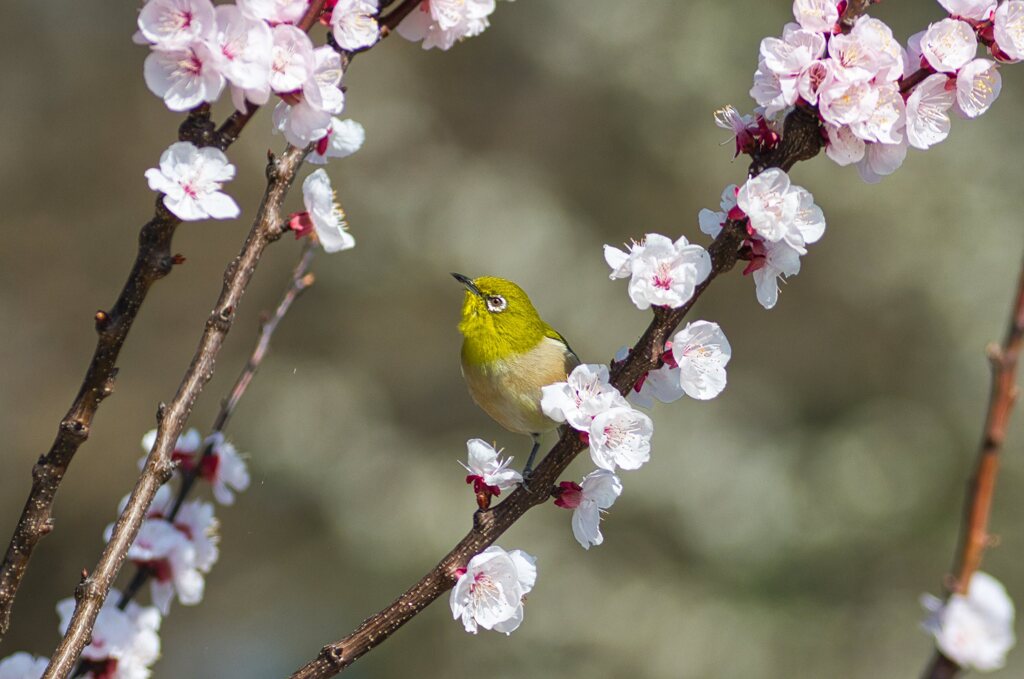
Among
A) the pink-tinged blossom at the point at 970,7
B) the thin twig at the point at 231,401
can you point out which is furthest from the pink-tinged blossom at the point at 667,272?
→ the thin twig at the point at 231,401

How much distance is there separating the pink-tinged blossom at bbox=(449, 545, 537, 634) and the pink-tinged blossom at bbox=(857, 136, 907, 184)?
0.72 m

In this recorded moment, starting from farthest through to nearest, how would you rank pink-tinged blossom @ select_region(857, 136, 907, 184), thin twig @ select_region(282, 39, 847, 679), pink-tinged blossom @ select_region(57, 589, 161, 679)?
pink-tinged blossom @ select_region(57, 589, 161, 679) → pink-tinged blossom @ select_region(857, 136, 907, 184) → thin twig @ select_region(282, 39, 847, 679)

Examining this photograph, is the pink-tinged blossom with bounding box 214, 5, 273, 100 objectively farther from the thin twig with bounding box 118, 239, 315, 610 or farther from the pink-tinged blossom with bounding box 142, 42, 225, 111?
the thin twig with bounding box 118, 239, 315, 610

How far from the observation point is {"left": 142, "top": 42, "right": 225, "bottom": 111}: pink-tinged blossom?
120 cm

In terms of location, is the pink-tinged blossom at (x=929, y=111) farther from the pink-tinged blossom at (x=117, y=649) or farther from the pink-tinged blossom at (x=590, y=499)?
the pink-tinged blossom at (x=117, y=649)

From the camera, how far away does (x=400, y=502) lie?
5250mm

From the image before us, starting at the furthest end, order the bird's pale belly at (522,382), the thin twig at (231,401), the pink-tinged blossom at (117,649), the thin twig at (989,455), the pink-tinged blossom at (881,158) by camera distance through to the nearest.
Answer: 1. the bird's pale belly at (522,382)
2. the thin twig at (231,401)
3. the pink-tinged blossom at (117,649)
4. the pink-tinged blossom at (881,158)
5. the thin twig at (989,455)

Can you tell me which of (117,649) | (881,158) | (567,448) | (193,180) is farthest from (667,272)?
(117,649)

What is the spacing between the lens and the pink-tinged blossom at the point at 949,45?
1.34 metres

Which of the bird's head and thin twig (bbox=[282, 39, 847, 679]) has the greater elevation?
thin twig (bbox=[282, 39, 847, 679])

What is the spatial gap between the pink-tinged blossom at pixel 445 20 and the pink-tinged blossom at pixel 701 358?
53 cm

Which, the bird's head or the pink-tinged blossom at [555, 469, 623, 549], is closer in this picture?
the pink-tinged blossom at [555, 469, 623, 549]

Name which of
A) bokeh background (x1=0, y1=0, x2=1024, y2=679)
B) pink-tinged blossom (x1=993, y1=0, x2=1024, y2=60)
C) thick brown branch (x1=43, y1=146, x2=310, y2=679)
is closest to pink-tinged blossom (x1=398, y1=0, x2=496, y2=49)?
thick brown branch (x1=43, y1=146, x2=310, y2=679)

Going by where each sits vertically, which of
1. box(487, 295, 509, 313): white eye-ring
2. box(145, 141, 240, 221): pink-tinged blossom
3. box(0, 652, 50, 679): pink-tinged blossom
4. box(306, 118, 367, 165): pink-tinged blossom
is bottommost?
box(0, 652, 50, 679): pink-tinged blossom
